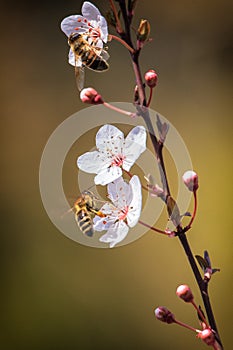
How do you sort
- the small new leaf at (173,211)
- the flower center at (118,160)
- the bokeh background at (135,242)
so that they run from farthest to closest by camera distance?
the bokeh background at (135,242), the flower center at (118,160), the small new leaf at (173,211)

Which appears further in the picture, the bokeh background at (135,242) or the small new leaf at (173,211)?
the bokeh background at (135,242)

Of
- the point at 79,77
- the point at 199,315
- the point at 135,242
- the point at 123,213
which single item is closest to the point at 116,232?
the point at 123,213

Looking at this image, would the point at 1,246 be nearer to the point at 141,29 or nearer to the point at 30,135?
the point at 30,135

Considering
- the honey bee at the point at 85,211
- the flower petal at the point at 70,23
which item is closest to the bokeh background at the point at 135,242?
the honey bee at the point at 85,211

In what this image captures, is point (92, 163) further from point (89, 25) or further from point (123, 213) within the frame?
point (89, 25)

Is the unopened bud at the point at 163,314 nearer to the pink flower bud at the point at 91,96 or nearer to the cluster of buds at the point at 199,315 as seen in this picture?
the cluster of buds at the point at 199,315

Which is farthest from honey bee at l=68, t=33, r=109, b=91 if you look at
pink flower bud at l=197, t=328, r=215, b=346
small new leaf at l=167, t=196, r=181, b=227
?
pink flower bud at l=197, t=328, r=215, b=346
